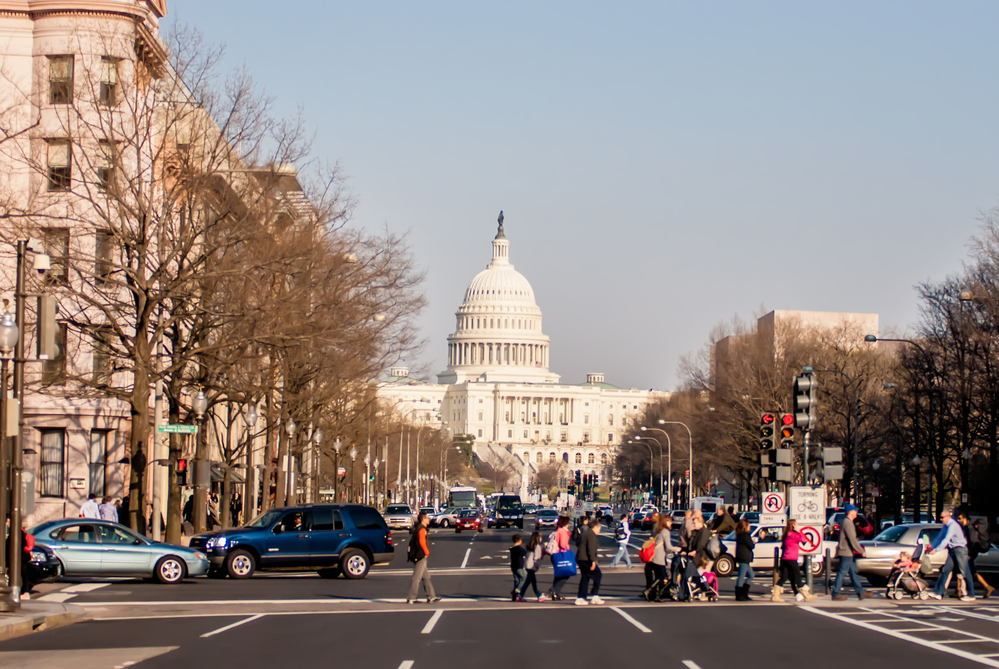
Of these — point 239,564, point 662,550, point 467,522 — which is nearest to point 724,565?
point 662,550

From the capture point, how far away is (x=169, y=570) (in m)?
27.4

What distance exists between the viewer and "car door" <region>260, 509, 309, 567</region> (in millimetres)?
29406

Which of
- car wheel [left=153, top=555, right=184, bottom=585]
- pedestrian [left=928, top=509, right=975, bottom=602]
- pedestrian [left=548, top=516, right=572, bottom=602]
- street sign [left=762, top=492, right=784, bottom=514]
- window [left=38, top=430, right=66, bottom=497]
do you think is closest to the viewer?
pedestrian [left=928, top=509, right=975, bottom=602]

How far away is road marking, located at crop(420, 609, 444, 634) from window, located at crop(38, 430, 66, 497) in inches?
1029

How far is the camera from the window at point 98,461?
4400 centimetres

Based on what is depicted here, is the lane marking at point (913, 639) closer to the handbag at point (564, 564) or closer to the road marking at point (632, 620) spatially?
the road marking at point (632, 620)

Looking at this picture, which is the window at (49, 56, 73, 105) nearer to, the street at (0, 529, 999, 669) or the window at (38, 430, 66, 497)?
the window at (38, 430, 66, 497)

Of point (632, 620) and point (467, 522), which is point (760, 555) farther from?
point (467, 522)

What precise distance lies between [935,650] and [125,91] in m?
22.5

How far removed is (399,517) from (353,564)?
3927 centimetres

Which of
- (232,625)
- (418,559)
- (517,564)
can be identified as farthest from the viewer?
(517,564)

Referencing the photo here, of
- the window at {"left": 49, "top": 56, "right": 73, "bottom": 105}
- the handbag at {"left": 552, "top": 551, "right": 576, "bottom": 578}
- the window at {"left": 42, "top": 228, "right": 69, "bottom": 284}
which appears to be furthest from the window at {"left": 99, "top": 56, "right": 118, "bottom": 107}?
the handbag at {"left": 552, "top": 551, "right": 576, "bottom": 578}

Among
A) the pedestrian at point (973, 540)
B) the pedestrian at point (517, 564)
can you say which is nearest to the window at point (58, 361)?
the pedestrian at point (517, 564)

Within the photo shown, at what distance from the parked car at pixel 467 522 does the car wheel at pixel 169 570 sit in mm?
43342
